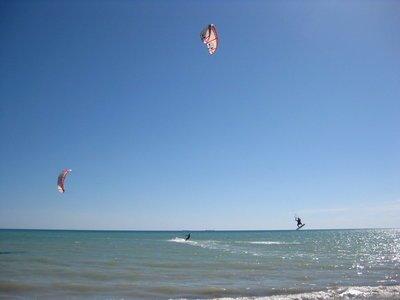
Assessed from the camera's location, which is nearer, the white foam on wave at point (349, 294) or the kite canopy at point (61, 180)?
the white foam on wave at point (349, 294)

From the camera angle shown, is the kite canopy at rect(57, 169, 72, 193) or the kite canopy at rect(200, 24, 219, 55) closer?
the kite canopy at rect(200, 24, 219, 55)

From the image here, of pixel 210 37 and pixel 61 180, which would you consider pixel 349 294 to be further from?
pixel 61 180

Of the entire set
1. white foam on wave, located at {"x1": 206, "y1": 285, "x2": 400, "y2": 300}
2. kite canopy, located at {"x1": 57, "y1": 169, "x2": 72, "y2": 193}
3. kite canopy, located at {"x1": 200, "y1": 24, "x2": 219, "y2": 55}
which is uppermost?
kite canopy, located at {"x1": 200, "y1": 24, "x2": 219, "y2": 55}

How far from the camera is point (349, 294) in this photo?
46.4ft

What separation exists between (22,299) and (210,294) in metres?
6.34

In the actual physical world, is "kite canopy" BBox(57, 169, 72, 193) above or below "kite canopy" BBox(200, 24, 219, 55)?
below

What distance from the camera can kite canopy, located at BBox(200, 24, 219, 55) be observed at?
13.6m

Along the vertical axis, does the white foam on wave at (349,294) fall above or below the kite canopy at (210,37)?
below

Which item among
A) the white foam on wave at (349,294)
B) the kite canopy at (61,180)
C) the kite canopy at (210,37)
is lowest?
the white foam on wave at (349,294)

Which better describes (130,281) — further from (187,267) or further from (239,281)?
(187,267)

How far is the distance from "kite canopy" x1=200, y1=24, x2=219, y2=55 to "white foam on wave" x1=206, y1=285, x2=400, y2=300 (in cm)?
855

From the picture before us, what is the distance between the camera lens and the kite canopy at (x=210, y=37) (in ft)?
44.5

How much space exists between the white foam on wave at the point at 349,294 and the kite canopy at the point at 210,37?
8.55 metres

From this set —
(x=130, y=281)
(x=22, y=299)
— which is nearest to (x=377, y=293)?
(x=130, y=281)
